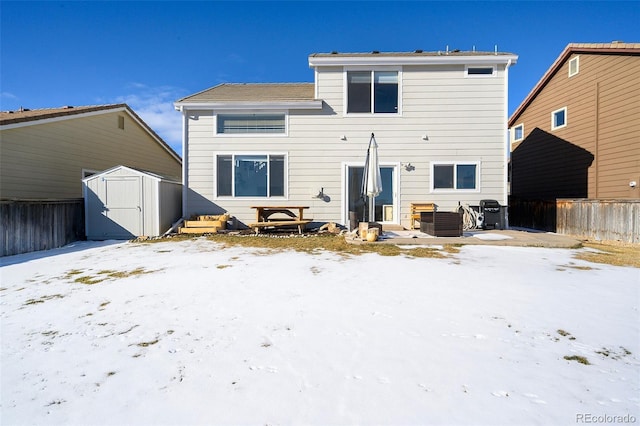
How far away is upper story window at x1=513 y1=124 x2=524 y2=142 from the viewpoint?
1449 cm

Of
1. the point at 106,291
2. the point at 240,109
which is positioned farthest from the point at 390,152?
the point at 106,291

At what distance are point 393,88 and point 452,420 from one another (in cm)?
960

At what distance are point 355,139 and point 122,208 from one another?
7.47m

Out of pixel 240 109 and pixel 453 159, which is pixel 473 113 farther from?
pixel 240 109

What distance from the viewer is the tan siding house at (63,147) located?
8773 millimetres

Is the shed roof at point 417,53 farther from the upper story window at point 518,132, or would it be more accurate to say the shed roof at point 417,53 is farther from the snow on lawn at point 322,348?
the snow on lawn at point 322,348

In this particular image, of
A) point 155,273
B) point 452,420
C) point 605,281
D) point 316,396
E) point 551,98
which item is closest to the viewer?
point 452,420

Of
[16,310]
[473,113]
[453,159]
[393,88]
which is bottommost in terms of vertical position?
[16,310]

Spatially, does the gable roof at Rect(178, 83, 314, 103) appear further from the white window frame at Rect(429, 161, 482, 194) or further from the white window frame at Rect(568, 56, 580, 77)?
the white window frame at Rect(568, 56, 580, 77)

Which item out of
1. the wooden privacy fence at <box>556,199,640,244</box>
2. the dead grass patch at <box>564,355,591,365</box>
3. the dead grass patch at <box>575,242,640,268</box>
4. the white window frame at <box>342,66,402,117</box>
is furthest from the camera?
the white window frame at <box>342,66,402,117</box>

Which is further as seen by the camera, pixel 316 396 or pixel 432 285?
pixel 432 285

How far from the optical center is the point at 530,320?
2.72 m

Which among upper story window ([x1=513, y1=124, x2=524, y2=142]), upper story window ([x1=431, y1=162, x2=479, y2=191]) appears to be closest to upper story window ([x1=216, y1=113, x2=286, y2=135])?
upper story window ([x1=431, y1=162, x2=479, y2=191])

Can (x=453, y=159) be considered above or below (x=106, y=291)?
above
